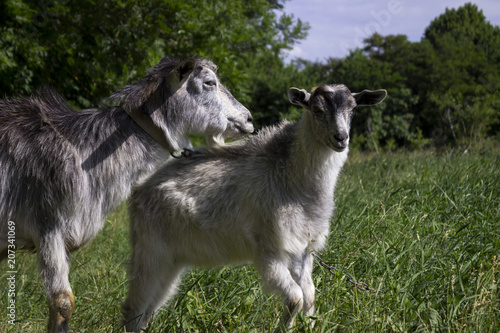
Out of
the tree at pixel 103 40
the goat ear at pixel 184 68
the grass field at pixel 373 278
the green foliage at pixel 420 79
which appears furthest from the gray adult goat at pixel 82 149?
the green foliage at pixel 420 79

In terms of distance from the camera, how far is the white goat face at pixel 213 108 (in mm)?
3979

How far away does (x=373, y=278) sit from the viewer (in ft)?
13.6

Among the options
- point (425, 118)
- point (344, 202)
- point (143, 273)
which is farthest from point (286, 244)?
point (425, 118)

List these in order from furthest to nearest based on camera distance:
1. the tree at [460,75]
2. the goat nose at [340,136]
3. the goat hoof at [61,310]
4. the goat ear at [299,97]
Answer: the tree at [460,75] < the goat ear at [299,97] < the goat nose at [340,136] < the goat hoof at [61,310]

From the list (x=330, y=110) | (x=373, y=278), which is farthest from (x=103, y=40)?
(x=373, y=278)

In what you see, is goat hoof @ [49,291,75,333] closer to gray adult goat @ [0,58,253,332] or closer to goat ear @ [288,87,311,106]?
gray adult goat @ [0,58,253,332]

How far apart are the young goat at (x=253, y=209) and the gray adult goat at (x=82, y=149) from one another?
0.31 metres

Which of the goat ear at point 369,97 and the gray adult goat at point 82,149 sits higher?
the goat ear at point 369,97

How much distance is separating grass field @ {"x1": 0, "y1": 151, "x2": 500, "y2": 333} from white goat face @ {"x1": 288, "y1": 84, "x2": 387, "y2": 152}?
1.06 m

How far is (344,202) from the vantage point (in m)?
6.09

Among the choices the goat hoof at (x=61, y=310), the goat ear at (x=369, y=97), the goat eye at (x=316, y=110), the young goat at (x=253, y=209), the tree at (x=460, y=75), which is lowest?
the goat hoof at (x=61, y=310)

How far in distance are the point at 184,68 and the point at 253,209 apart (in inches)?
47.2

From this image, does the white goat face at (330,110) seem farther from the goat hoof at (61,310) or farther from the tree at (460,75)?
the tree at (460,75)

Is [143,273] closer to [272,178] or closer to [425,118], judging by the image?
[272,178]
